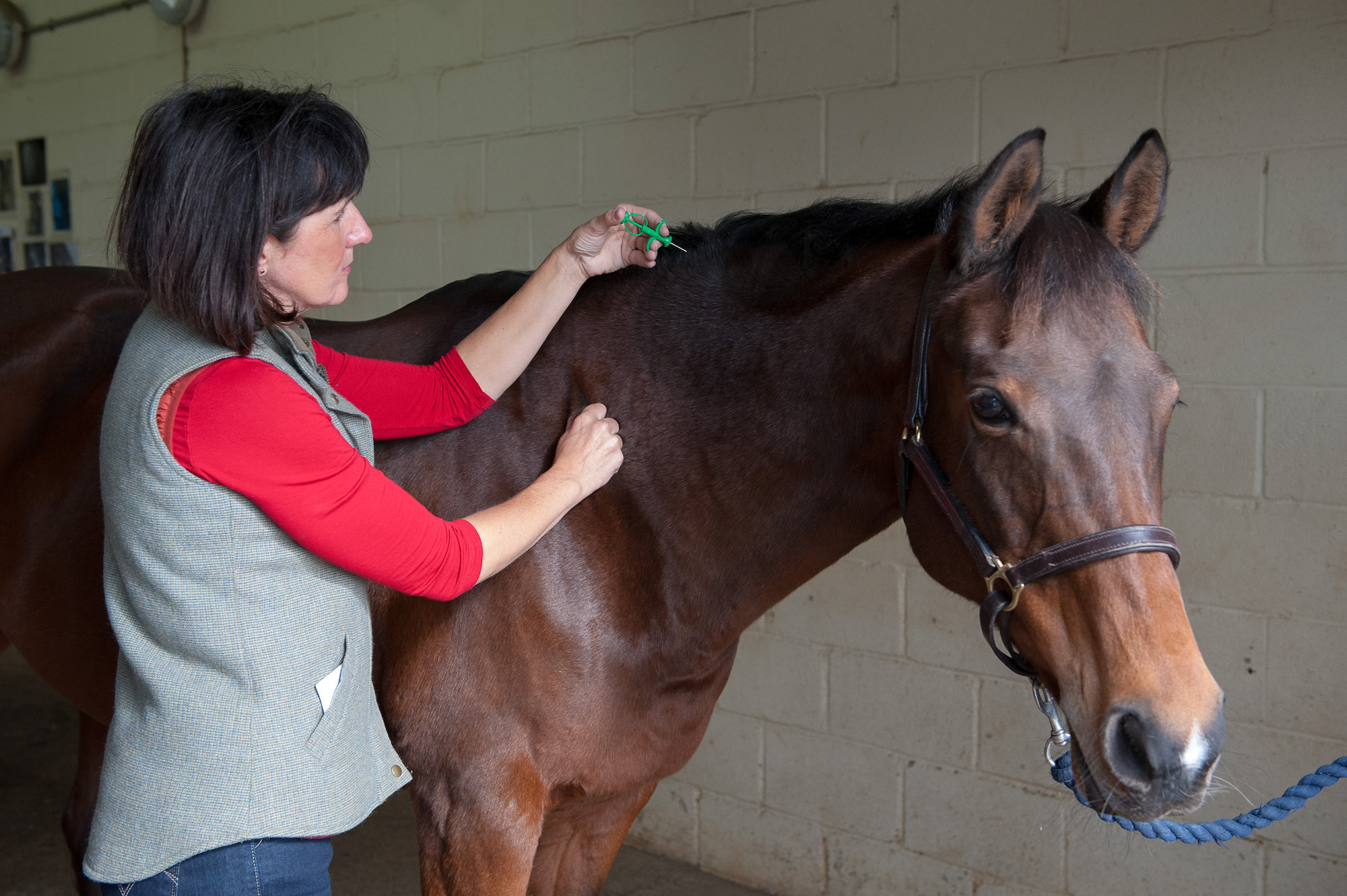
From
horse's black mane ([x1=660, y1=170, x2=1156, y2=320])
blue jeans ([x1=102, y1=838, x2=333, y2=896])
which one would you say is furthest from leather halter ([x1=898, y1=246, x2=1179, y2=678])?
blue jeans ([x1=102, y1=838, x2=333, y2=896])

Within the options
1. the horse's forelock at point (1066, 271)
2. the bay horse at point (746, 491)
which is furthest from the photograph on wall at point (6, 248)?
the horse's forelock at point (1066, 271)

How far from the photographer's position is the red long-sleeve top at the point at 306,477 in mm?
976

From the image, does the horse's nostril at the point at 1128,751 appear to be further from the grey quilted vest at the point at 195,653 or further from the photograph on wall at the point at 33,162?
the photograph on wall at the point at 33,162

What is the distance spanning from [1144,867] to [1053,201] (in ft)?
5.14

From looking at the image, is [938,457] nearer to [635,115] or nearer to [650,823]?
[635,115]

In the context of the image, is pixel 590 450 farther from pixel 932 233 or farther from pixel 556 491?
pixel 932 233

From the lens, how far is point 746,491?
1360mm

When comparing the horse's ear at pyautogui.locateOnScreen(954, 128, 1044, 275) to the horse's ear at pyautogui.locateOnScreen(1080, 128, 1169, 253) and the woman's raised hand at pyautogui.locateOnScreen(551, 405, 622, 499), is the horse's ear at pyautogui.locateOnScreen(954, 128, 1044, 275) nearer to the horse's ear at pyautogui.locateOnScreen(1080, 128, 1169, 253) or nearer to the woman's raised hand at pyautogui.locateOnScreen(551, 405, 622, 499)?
the horse's ear at pyautogui.locateOnScreen(1080, 128, 1169, 253)

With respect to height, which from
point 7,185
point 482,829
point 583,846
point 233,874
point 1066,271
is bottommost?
point 583,846

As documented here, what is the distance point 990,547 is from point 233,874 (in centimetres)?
90

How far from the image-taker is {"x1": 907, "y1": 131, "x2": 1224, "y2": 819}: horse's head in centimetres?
92

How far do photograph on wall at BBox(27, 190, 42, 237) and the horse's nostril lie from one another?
4.94 m

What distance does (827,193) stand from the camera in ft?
7.68

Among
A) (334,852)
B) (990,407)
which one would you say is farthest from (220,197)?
(334,852)
